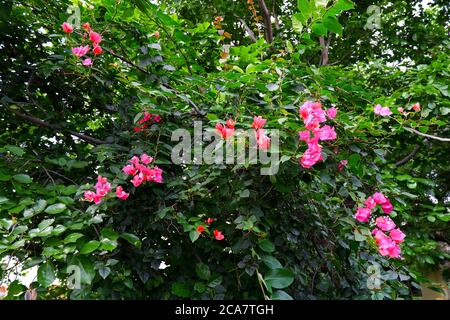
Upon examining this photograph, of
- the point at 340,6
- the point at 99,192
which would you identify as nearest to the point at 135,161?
the point at 99,192

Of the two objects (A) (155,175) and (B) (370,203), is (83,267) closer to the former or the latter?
(A) (155,175)

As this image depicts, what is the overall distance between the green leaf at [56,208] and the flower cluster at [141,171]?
0.22 metres

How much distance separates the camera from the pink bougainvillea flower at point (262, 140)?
0.99m

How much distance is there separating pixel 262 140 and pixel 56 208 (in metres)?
0.68

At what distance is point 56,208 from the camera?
111cm

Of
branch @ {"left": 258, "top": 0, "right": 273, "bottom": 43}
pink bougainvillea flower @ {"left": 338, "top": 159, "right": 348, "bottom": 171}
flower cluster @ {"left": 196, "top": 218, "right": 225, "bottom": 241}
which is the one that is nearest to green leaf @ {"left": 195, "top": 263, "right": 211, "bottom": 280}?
flower cluster @ {"left": 196, "top": 218, "right": 225, "bottom": 241}

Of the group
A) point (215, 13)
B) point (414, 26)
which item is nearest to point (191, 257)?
point (215, 13)

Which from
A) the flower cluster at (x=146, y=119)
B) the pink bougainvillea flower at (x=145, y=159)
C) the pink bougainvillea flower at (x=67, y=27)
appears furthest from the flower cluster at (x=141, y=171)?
the pink bougainvillea flower at (x=67, y=27)

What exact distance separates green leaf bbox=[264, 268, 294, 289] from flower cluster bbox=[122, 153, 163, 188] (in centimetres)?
49

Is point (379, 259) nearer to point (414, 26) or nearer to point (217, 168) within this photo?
point (217, 168)

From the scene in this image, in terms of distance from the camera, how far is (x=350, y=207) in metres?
1.40

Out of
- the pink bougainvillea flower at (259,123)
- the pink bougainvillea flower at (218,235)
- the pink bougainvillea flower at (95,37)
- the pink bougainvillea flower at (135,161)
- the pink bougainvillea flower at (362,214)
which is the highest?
the pink bougainvillea flower at (95,37)

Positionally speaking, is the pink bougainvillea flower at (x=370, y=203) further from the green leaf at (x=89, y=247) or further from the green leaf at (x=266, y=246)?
the green leaf at (x=89, y=247)

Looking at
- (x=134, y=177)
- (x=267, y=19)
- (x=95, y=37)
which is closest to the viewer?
(x=134, y=177)
